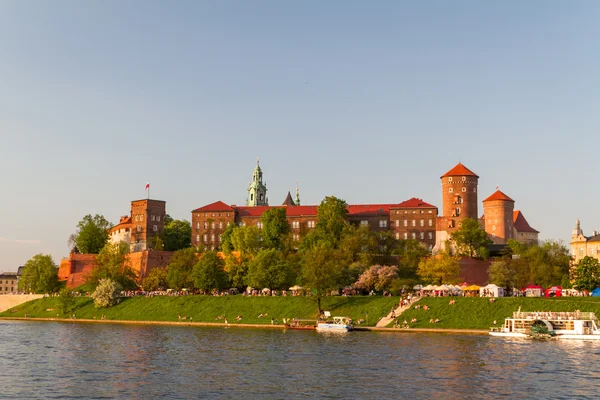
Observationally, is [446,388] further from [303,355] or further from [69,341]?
[69,341]

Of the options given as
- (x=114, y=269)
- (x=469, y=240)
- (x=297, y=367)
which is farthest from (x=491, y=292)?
(x=114, y=269)

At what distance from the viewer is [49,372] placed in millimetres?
45156

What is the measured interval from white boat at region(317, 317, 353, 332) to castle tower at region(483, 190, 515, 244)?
5811 centimetres

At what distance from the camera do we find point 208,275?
98812mm

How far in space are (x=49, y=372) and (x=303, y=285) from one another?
45.5 m

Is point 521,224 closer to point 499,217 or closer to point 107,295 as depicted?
point 499,217

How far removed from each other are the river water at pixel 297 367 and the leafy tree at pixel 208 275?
98.9ft

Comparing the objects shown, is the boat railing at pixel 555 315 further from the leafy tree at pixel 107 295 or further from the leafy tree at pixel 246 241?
the leafy tree at pixel 107 295

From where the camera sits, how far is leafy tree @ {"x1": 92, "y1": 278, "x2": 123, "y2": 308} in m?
97.4

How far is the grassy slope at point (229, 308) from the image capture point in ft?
266

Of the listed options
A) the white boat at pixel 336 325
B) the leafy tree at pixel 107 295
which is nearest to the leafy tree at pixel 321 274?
the white boat at pixel 336 325

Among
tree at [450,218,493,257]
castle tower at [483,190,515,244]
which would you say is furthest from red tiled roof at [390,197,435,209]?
tree at [450,218,493,257]

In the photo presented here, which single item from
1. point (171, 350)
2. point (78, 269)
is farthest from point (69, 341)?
point (78, 269)

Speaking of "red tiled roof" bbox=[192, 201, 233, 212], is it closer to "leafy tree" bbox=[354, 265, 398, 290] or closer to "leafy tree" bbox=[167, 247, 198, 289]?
"leafy tree" bbox=[167, 247, 198, 289]
